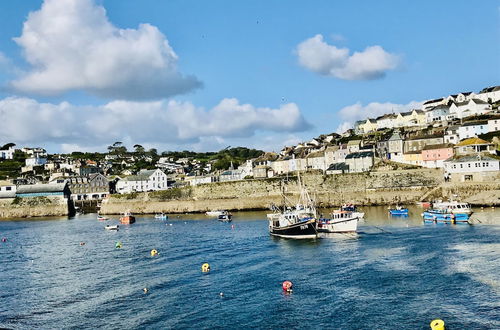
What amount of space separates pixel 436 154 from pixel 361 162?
1168 cm

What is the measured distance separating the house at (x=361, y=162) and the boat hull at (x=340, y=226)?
38699 millimetres

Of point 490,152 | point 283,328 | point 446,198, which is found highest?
point 490,152

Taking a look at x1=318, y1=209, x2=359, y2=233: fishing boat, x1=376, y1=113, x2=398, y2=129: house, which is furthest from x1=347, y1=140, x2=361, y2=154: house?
x1=318, y1=209, x2=359, y2=233: fishing boat

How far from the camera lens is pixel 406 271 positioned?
98.8ft

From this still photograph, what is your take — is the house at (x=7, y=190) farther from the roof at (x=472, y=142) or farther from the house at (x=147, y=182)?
the roof at (x=472, y=142)

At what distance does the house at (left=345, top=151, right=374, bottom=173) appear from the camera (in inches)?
3342

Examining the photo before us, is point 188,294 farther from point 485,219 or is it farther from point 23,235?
point 23,235

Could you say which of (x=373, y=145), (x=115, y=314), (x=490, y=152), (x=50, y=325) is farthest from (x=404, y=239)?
(x=373, y=145)

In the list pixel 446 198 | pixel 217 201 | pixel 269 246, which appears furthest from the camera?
pixel 217 201

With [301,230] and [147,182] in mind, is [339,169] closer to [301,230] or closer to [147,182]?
[301,230]

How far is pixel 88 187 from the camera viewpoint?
112875 millimetres

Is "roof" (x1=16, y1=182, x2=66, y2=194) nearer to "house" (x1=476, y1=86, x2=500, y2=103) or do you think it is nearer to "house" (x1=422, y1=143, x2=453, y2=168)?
"house" (x1=422, y1=143, x2=453, y2=168)

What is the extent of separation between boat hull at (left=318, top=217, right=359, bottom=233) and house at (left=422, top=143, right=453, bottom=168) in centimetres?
3942

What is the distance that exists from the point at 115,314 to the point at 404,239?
2494 centimetres
